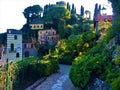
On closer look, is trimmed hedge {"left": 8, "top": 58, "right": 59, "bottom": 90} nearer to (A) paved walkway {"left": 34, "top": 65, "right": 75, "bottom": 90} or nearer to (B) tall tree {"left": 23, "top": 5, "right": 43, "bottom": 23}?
(A) paved walkway {"left": 34, "top": 65, "right": 75, "bottom": 90}

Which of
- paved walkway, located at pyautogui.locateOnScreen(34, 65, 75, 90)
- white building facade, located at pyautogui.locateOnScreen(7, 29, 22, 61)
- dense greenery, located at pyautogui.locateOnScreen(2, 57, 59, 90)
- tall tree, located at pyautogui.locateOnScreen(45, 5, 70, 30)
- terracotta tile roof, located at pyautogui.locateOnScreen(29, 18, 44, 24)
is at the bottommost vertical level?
paved walkway, located at pyautogui.locateOnScreen(34, 65, 75, 90)

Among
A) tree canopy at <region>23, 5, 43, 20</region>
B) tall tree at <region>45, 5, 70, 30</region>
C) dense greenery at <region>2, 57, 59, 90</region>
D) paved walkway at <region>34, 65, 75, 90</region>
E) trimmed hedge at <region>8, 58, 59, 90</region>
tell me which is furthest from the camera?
tree canopy at <region>23, 5, 43, 20</region>

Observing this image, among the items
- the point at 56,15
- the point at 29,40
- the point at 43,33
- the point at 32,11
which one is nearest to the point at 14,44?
the point at 29,40

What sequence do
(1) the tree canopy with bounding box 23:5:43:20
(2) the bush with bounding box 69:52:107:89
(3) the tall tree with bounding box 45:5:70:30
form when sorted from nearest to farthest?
1. (2) the bush with bounding box 69:52:107:89
2. (3) the tall tree with bounding box 45:5:70:30
3. (1) the tree canopy with bounding box 23:5:43:20

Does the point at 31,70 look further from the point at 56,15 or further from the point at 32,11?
the point at 32,11

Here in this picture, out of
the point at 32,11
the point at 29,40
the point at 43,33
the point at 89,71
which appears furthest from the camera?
the point at 32,11

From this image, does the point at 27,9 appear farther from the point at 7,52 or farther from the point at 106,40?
the point at 106,40

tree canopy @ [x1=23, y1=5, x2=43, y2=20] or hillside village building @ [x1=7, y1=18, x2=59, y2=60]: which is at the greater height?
tree canopy @ [x1=23, y1=5, x2=43, y2=20]

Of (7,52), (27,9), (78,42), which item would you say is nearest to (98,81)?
(78,42)

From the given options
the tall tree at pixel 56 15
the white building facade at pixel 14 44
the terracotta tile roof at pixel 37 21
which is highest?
the tall tree at pixel 56 15

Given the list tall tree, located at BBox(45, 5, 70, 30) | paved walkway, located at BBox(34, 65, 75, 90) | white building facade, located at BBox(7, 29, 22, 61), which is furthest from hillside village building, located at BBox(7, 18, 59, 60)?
paved walkway, located at BBox(34, 65, 75, 90)

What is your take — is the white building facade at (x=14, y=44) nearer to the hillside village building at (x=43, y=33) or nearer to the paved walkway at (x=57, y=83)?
the hillside village building at (x=43, y=33)

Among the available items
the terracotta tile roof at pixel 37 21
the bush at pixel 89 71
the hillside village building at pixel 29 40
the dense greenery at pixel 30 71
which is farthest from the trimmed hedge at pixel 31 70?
the terracotta tile roof at pixel 37 21

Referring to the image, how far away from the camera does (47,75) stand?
26500 mm
